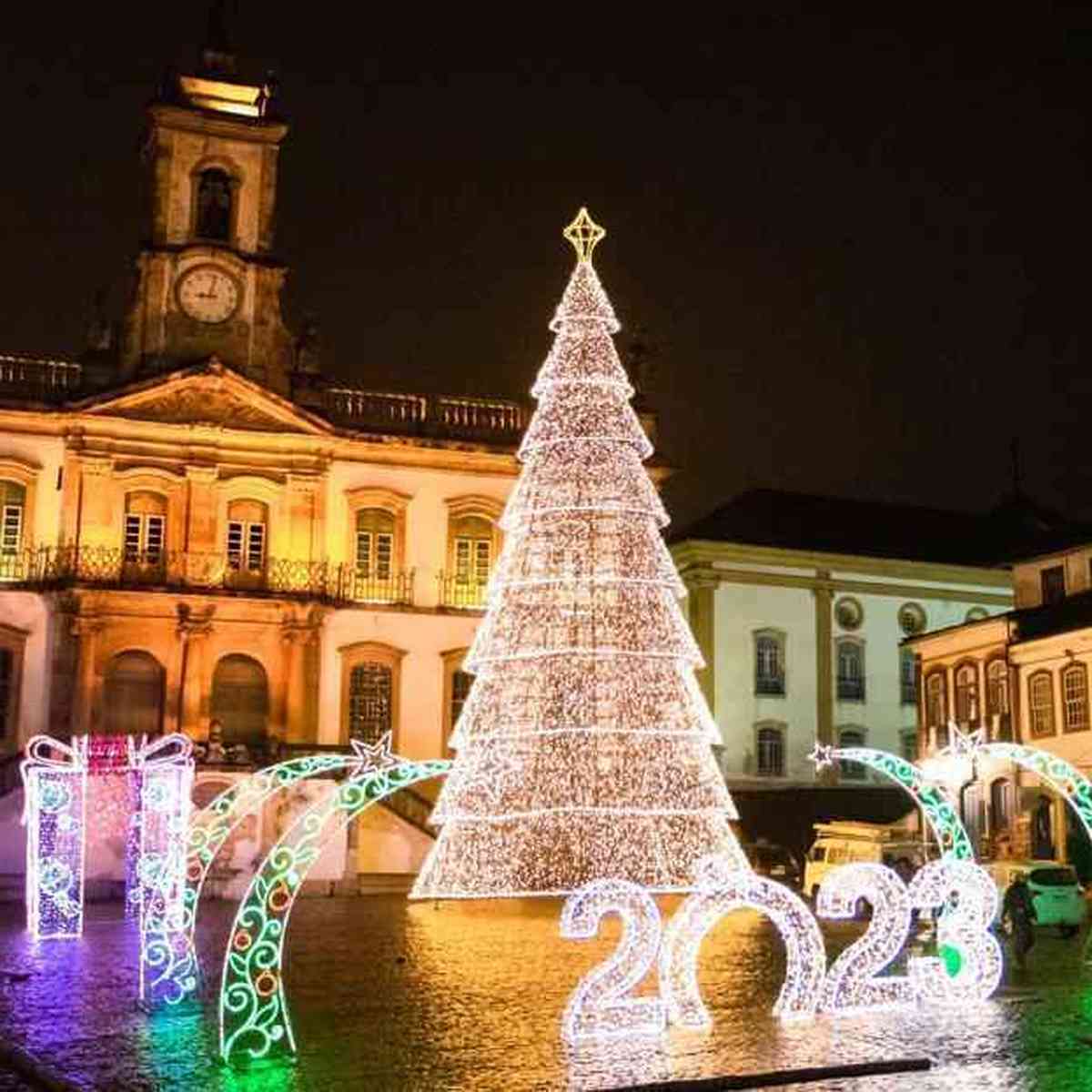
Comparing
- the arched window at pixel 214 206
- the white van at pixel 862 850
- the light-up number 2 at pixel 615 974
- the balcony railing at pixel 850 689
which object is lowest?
the light-up number 2 at pixel 615 974

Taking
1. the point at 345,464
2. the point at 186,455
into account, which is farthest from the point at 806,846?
the point at 186,455

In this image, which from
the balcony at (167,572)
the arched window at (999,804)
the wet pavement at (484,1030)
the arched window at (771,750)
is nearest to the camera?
the wet pavement at (484,1030)

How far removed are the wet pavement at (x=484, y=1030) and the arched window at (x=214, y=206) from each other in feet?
74.0

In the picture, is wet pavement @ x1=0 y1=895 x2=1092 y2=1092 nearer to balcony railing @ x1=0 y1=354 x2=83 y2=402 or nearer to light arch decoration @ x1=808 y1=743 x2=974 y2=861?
light arch decoration @ x1=808 y1=743 x2=974 y2=861

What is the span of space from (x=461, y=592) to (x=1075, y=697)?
48.0 feet

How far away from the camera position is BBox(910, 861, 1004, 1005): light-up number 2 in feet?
49.6

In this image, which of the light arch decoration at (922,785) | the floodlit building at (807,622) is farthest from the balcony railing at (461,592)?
the light arch decoration at (922,785)

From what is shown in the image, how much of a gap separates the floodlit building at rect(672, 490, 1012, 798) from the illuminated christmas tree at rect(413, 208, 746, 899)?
867 inches

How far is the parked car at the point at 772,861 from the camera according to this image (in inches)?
1513

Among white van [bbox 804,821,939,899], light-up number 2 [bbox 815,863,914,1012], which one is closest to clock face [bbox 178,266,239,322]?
white van [bbox 804,821,939,899]

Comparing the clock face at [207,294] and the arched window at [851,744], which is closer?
the clock face at [207,294]

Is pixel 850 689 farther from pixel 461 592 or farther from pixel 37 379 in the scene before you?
pixel 37 379

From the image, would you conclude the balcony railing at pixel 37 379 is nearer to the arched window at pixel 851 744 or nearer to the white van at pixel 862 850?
the white van at pixel 862 850

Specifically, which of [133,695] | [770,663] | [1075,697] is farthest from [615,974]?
[770,663]
